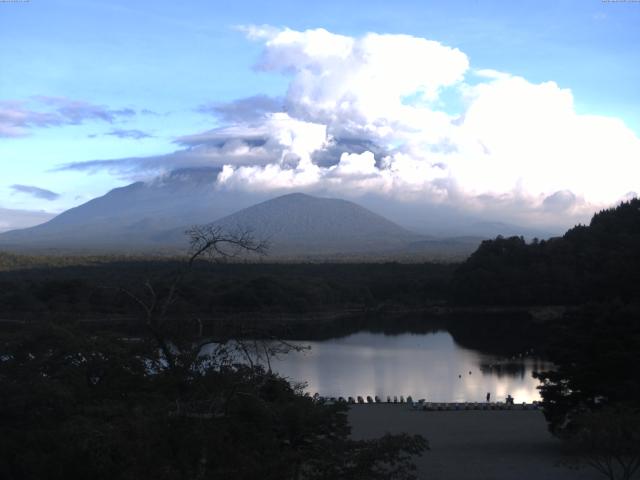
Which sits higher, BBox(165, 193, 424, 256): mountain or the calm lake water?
BBox(165, 193, 424, 256): mountain

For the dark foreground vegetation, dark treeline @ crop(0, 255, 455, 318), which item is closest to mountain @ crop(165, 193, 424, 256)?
dark treeline @ crop(0, 255, 455, 318)

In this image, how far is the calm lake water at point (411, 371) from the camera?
16.3 m

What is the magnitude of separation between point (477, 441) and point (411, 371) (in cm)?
854

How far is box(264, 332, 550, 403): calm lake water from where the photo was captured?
1633cm

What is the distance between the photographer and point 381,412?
12781 millimetres

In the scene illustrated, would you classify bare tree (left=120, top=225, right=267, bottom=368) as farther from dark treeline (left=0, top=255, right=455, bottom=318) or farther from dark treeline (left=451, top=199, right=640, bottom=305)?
dark treeline (left=451, top=199, right=640, bottom=305)

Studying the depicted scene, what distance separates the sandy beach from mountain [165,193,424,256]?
7951cm

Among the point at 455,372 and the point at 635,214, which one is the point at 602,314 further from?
the point at 635,214

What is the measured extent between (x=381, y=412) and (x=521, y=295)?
23299 mm

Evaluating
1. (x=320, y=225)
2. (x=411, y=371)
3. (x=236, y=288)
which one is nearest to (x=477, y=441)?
(x=411, y=371)

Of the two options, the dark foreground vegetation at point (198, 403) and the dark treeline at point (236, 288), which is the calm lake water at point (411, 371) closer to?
the dark foreground vegetation at point (198, 403)

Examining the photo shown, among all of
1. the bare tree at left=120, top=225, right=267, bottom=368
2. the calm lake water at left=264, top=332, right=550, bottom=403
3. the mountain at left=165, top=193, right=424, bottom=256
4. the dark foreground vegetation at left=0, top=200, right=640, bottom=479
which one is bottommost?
the calm lake water at left=264, top=332, right=550, bottom=403

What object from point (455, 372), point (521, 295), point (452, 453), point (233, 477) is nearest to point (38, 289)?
point (455, 372)

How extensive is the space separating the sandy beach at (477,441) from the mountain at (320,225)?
261 ft
